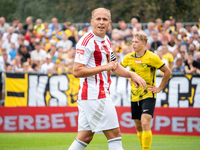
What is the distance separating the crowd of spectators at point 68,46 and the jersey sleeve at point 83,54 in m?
8.96

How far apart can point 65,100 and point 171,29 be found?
610 centimetres

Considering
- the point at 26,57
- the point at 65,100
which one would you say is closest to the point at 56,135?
the point at 65,100

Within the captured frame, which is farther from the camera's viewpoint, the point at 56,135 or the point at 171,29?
the point at 171,29

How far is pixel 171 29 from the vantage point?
54.4ft

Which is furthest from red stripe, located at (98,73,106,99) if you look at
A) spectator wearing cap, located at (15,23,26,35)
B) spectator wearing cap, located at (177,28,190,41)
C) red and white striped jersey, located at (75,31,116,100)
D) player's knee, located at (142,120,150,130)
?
spectator wearing cap, located at (15,23,26,35)

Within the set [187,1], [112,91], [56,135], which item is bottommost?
[56,135]

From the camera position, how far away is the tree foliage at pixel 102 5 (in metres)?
23.2

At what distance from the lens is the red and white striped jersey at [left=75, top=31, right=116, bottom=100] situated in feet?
17.4

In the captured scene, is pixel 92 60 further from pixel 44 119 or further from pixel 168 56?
pixel 168 56

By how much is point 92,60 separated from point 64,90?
8.79m

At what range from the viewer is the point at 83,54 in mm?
5273

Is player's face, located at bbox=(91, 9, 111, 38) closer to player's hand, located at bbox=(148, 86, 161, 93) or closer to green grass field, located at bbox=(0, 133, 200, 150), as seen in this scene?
player's hand, located at bbox=(148, 86, 161, 93)

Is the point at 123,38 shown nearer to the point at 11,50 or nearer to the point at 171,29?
the point at 171,29

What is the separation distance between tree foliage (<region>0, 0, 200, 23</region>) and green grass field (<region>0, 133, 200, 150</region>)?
11.8 metres
